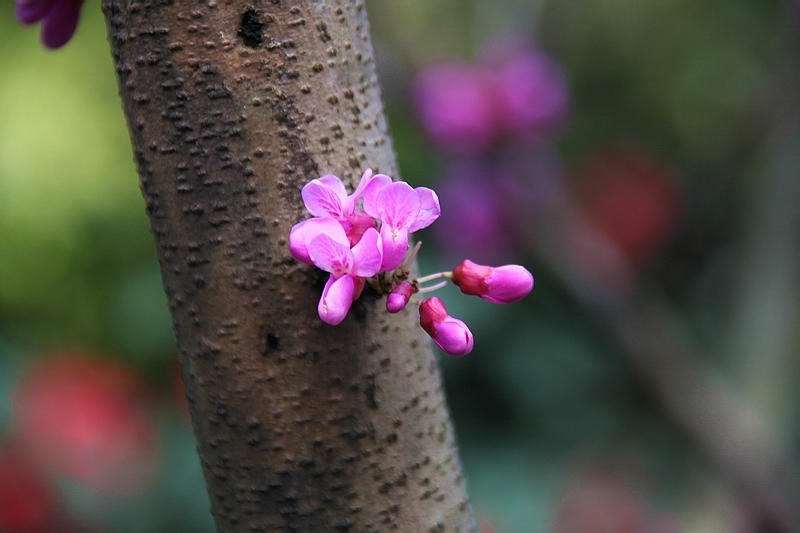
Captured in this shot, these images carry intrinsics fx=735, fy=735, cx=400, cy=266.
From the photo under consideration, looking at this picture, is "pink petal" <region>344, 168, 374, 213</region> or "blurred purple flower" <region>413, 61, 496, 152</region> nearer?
Result: "pink petal" <region>344, 168, 374, 213</region>

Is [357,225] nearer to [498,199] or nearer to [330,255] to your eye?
[330,255]

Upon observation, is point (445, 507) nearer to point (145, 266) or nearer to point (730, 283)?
point (145, 266)

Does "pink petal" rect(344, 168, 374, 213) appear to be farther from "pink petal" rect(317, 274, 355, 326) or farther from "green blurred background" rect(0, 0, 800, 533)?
"green blurred background" rect(0, 0, 800, 533)

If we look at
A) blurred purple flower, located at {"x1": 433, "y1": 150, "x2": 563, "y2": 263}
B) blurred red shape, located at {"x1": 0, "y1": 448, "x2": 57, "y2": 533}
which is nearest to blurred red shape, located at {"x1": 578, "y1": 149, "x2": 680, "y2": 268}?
blurred purple flower, located at {"x1": 433, "y1": 150, "x2": 563, "y2": 263}

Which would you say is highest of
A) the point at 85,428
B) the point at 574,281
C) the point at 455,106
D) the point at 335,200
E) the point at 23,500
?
the point at 455,106

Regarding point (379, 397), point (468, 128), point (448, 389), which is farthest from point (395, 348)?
point (448, 389)

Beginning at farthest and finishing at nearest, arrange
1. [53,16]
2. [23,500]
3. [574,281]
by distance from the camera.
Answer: [574,281] → [23,500] → [53,16]

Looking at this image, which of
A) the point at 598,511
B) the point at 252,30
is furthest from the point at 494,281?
the point at 598,511

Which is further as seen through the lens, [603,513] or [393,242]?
[603,513]
